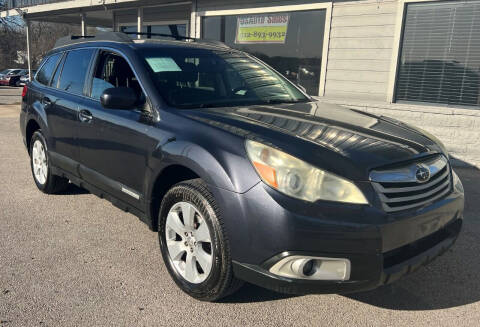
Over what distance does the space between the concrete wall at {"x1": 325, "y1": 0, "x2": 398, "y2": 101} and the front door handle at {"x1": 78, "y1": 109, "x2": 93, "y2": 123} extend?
597 cm

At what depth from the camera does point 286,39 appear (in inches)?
376

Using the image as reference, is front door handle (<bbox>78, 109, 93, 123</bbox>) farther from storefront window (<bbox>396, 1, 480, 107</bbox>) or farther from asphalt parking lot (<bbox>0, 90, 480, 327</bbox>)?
storefront window (<bbox>396, 1, 480, 107</bbox>)

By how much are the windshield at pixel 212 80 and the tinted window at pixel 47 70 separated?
6.19 ft

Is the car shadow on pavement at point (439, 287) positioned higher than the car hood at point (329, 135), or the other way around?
the car hood at point (329, 135)

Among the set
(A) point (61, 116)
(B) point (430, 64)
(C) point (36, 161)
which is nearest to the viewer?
(A) point (61, 116)

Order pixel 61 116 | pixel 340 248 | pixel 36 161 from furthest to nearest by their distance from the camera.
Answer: pixel 36 161, pixel 61 116, pixel 340 248

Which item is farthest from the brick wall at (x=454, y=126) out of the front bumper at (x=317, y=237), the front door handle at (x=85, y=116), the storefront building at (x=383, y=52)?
the front door handle at (x=85, y=116)

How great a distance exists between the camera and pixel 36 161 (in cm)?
507

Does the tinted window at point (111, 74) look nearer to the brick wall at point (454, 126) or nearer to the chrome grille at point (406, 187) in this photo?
the chrome grille at point (406, 187)

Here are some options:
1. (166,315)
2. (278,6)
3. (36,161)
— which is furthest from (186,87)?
(278,6)

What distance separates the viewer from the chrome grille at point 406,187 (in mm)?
2320

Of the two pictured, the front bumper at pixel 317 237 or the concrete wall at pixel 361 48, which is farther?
the concrete wall at pixel 361 48

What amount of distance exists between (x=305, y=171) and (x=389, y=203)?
0.50m

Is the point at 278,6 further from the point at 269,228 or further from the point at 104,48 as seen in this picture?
the point at 269,228
